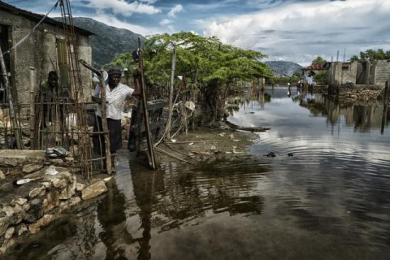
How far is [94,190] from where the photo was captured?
6605 millimetres

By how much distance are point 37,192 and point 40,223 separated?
1.60ft

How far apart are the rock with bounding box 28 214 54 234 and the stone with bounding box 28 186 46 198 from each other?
0.35 metres

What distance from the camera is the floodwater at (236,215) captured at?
4.58 metres

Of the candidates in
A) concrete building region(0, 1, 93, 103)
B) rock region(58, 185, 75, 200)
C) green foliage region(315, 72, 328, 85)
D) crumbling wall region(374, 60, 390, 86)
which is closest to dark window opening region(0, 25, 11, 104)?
concrete building region(0, 1, 93, 103)

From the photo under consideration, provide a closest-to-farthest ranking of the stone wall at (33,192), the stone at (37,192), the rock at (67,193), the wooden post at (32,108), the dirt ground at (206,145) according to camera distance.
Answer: the stone wall at (33,192), the stone at (37,192), the rock at (67,193), the wooden post at (32,108), the dirt ground at (206,145)

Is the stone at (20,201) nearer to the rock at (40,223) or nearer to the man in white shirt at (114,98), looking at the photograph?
the rock at (40,223)

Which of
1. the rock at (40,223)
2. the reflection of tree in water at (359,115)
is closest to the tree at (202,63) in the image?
the reflection of tree in water at (359,115)

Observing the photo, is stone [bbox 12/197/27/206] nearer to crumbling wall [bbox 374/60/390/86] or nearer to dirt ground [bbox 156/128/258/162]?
dirt ground [bbox 156/128/258/162]

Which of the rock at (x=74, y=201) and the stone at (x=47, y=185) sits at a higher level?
the stone at (x=47, y=185)

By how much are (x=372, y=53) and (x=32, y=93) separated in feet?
224

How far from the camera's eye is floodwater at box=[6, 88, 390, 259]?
4.58 meters

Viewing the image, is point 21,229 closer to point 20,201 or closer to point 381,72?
point 20,201

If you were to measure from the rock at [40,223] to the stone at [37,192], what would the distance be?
352 mm

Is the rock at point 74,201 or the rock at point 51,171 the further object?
the rock at point 51,171
